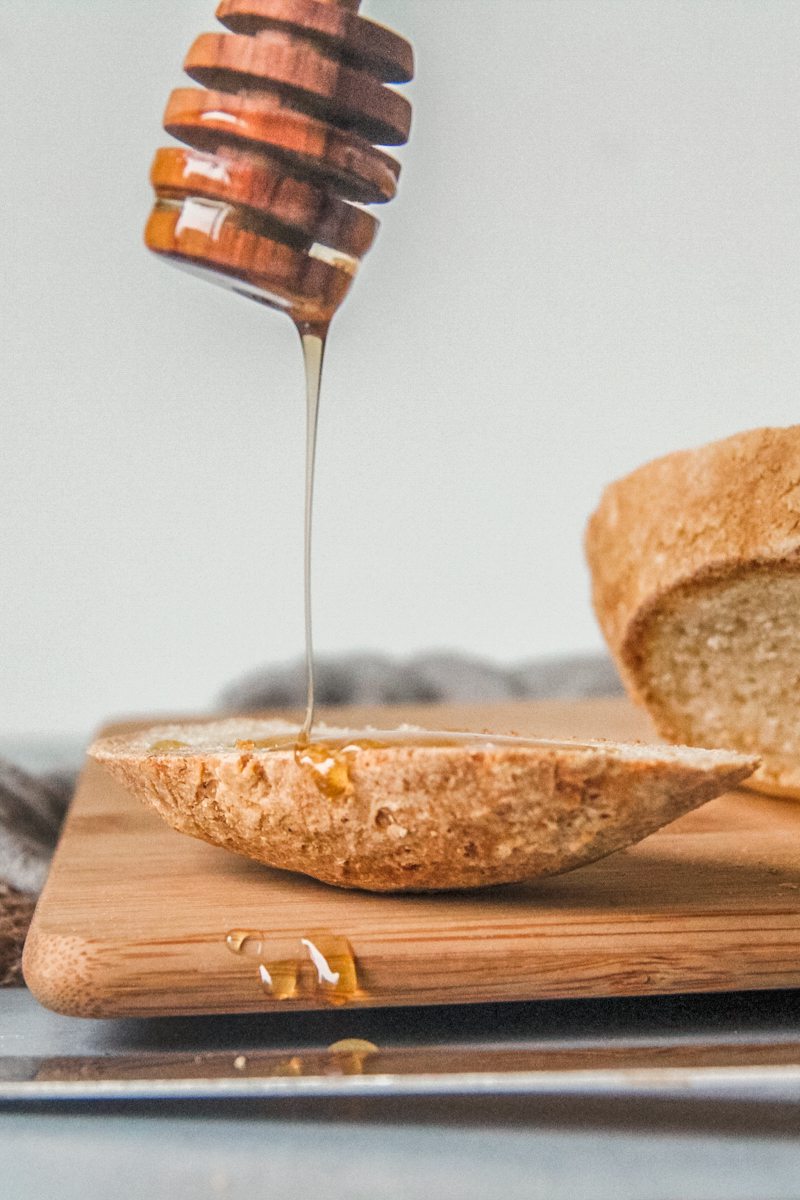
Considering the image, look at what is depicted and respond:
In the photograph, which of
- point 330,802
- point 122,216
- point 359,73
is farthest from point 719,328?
point 330,802

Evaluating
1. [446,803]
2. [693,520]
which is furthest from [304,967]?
[693,520]

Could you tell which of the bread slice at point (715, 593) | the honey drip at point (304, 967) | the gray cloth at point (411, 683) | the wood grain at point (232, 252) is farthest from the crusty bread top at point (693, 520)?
the gray cloth at point (411, 683)

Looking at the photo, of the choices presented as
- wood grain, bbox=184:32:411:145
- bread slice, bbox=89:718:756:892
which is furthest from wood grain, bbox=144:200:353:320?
bread slice, bbox=89:718:756:892

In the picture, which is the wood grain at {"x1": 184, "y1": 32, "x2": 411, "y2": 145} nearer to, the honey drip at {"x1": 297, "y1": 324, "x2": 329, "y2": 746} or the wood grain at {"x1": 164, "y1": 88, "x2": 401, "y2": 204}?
the wood grain at {"x1": 164, "y1": 88, "x2": 401, "y2": 204}

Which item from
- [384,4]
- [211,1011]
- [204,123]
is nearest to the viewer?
Answer: [211,1011]

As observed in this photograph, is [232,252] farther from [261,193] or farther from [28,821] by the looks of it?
[28,821]

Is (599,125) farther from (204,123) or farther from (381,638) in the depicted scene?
(204,123)

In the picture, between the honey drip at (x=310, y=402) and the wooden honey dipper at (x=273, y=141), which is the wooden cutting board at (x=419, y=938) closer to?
the honey drip at (x=310, y=402)
